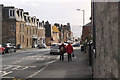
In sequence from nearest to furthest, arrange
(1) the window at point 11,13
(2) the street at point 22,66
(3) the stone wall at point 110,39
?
(3) the stone wall at point 110,39
(2) the street at point 22,66
(1) the window at point 11,13

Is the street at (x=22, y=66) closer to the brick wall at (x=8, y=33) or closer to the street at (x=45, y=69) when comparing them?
the street at (x=45, y=69)

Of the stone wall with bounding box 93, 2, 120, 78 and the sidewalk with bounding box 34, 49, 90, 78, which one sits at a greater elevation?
the stone wall with bounding box 93, 2, 120, 78

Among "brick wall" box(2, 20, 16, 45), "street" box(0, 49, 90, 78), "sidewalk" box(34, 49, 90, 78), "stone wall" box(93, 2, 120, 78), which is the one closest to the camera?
"stone wall" box(93, 2, 120, 78)

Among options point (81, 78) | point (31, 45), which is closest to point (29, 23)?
point (31, 45)

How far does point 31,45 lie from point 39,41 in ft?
32.0

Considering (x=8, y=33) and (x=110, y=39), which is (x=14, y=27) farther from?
(x=110, y=39)

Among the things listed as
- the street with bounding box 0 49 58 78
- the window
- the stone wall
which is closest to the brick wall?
the window

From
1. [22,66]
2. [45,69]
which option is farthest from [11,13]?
[45,69]

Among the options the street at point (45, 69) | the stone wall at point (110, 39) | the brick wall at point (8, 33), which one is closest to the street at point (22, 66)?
the street at point (45, 69)

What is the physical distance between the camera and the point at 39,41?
74.4 metres

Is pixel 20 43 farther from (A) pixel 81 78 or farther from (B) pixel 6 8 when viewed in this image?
(A) pixel 81 78

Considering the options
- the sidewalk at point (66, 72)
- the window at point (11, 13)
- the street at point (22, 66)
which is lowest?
Answer: the street at point (22, 66)

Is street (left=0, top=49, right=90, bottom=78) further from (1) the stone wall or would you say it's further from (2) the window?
(2) the window

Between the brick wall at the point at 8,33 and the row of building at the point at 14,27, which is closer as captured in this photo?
the row of building at the point at 14,27
